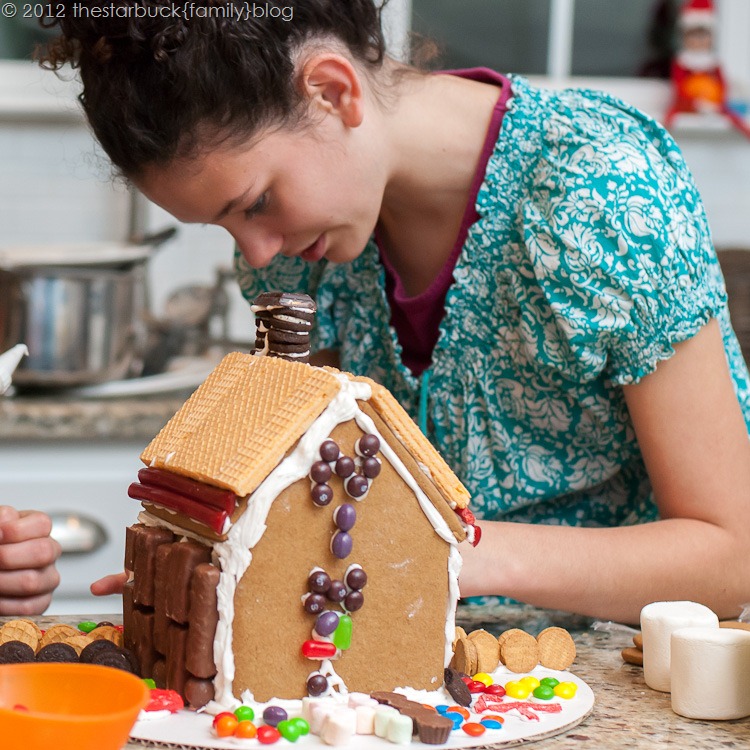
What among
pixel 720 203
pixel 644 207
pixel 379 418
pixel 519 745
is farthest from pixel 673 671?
pixel 720 203

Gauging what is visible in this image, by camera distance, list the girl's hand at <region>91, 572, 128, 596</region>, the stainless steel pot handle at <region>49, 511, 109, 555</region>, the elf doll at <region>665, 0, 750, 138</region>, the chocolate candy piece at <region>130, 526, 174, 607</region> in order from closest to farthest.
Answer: the chocolate candy piece at <region>130, 526, 174, 607</region>
the girl's hand at <region>91, 572, 128, 596</region>
the stainless steel pot handle at <region>49, 511, 109, 555</region>
the elf doll at <region>665, 0, 750, 138</region>

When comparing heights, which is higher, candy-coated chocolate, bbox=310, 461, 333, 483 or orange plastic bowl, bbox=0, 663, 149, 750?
candy-coated chocolate, bbox=310, 461, 333, 483

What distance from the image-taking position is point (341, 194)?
116 centimetres

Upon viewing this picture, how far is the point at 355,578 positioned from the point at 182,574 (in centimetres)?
12

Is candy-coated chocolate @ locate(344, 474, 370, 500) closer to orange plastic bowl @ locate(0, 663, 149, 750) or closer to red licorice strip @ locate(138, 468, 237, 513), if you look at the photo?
red licorice strip @ locate(138, 468, 237, 513)

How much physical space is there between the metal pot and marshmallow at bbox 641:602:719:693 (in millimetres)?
1355

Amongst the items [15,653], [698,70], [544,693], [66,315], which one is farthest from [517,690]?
[698,70]

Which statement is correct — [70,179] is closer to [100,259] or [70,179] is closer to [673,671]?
[100,259]

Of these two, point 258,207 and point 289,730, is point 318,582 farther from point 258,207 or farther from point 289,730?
point 258,207

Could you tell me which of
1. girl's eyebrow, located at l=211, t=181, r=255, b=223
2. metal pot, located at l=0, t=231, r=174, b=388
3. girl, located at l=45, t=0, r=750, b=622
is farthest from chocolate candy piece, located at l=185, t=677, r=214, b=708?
metal pot, located at l=0, t=231, r=174, b=388

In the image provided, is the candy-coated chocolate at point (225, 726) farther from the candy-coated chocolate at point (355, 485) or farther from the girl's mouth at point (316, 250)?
the girl's mouth at point (316, 250)

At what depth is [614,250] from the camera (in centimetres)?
111

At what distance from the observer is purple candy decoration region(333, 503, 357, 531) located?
0.79 metres

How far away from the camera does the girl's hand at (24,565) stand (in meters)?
1.11
